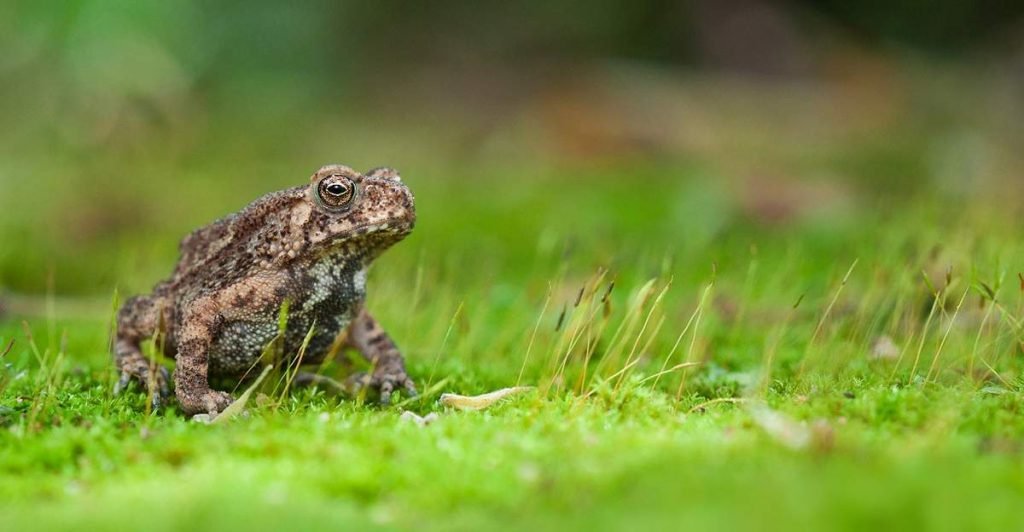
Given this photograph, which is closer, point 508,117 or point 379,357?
point 379,357

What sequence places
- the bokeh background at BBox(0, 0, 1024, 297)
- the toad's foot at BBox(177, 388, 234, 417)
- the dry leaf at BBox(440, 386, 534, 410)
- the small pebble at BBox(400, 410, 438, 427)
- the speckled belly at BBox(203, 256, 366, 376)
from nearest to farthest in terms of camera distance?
the small pebble at BBox(400, 410, 438, 427) < the toad's foot at BBox(177, 388, 234, 417) < the dry leaf at BBox(440, 386, 534, 410) < the speckled belly at BBox(203, 256, 366, 376) < the bokeh background at BBox(0, 0, 1024, 297)

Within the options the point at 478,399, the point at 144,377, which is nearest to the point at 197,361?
the point at 144,377

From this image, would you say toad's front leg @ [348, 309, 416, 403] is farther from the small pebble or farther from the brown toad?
the small pebble

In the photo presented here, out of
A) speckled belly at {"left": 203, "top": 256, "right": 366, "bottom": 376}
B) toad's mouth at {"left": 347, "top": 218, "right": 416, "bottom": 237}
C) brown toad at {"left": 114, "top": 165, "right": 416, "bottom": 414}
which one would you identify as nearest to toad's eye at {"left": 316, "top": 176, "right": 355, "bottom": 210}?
brown toad at {"left": 114, "top": 165, "right": 416, "bottom": 414}

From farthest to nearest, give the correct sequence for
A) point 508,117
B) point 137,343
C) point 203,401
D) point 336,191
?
1. point 508,117
2. point 137,343
3. point 336,191
4. point 203,401

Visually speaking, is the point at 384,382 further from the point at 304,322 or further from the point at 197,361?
the point at 197,361

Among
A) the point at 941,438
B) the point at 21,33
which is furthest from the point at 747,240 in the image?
the point at 21,33

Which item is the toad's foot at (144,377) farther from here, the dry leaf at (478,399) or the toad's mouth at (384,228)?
the dry leaf at (478,399)

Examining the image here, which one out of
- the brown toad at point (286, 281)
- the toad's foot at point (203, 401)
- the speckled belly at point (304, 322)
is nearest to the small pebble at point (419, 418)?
the brown toad at point (286, 281)
